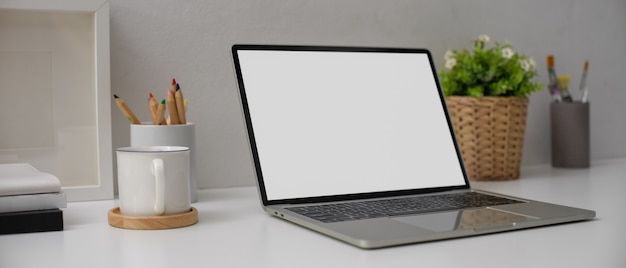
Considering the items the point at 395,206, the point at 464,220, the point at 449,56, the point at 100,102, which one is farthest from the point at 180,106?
the point at 449,56

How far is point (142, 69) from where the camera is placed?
117cm

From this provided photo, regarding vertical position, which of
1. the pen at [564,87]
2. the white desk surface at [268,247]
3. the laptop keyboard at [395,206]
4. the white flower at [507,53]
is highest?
the white flower at [507,53]

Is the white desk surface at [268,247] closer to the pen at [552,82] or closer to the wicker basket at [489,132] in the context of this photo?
the wicker basket at [489,132]

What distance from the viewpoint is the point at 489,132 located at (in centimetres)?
130

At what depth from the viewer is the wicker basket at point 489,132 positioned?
1292 mm

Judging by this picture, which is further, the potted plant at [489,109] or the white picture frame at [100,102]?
the potted plant at [489,109]

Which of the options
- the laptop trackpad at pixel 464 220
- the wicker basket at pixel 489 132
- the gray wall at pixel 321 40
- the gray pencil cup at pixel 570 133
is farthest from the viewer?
the gray pencil cup at pixel 570 133

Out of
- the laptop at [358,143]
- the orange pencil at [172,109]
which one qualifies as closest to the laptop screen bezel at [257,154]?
the laptop at [358,143]

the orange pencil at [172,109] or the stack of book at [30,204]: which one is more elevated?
the orange pencil at [172,109]

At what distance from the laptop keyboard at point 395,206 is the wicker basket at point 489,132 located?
26cm

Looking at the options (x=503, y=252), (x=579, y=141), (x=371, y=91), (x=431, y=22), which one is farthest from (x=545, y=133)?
(x=503, y=252)

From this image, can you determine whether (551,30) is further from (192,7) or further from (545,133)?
(192,7)

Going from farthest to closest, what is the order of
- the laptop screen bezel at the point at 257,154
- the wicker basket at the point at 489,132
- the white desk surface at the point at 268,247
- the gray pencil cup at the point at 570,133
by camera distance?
1. the gray pencil cup at the point at 570,133
2. the wicker basket at the point at 489,132
3. the laptop screen bezel at the point at 257,154
4. the white desk surface at the point at 268,247

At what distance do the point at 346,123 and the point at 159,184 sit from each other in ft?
1.13
